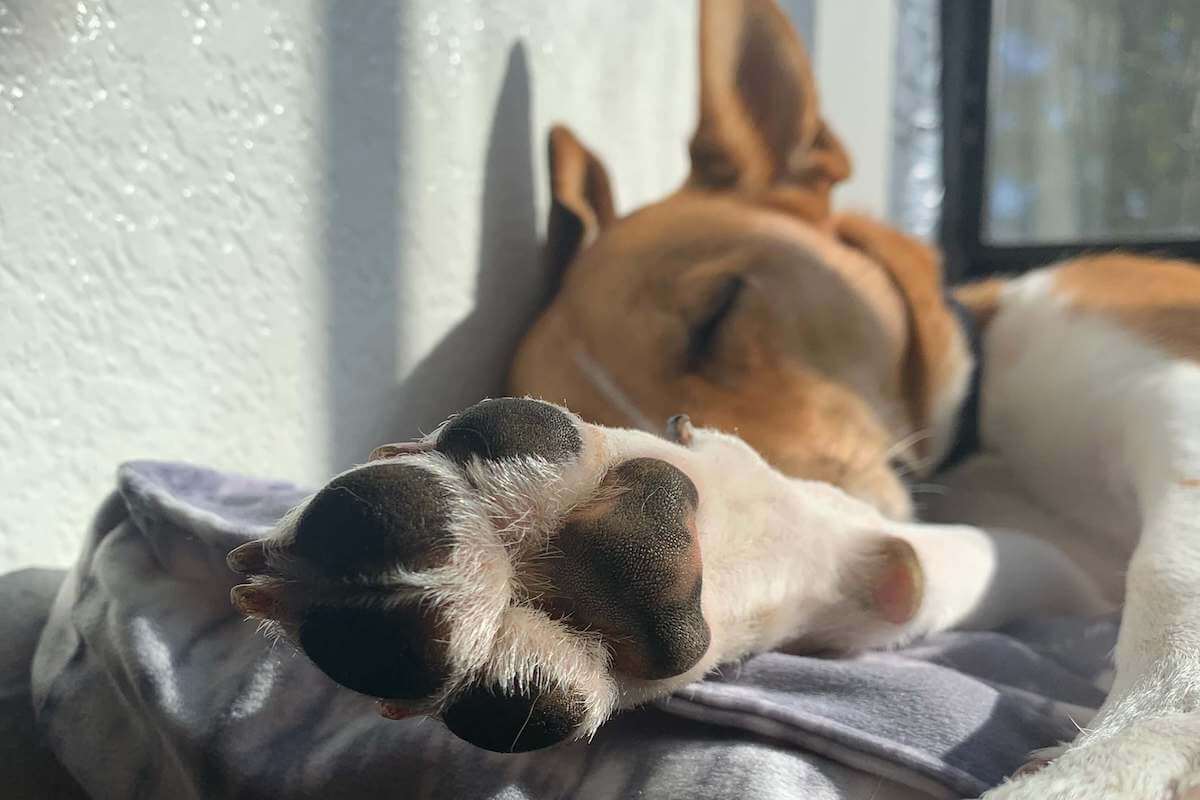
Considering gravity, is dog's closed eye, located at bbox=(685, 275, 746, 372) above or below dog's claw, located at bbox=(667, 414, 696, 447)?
below

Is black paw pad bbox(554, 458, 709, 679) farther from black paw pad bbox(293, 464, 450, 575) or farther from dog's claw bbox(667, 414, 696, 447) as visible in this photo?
dog's claw bbox(667, 414, 696, 447)

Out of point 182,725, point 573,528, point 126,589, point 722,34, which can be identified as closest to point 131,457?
point 126,589

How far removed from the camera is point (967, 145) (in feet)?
8.15

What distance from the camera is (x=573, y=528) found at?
1.46 ft

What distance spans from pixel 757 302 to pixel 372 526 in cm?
83

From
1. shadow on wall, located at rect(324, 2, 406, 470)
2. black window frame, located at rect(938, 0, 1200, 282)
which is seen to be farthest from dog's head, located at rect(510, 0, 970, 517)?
black window frame, located at rect(938, 0, 1200, 282)

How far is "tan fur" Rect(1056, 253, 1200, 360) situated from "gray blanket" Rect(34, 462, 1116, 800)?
496mm

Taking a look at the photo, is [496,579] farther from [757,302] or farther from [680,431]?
[757,302]

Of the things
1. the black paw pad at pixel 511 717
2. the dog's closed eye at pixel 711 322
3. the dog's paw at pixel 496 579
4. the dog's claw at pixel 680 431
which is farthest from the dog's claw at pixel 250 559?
the dog's closed eye at pixel 711 322

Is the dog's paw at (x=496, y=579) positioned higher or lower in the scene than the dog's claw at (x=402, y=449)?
lower

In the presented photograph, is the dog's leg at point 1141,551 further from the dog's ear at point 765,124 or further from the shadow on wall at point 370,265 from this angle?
the shadow on wall at point 370,265

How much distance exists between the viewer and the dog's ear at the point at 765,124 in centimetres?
134

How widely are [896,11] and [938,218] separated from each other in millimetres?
568

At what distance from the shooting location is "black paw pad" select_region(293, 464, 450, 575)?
39 centimetres
